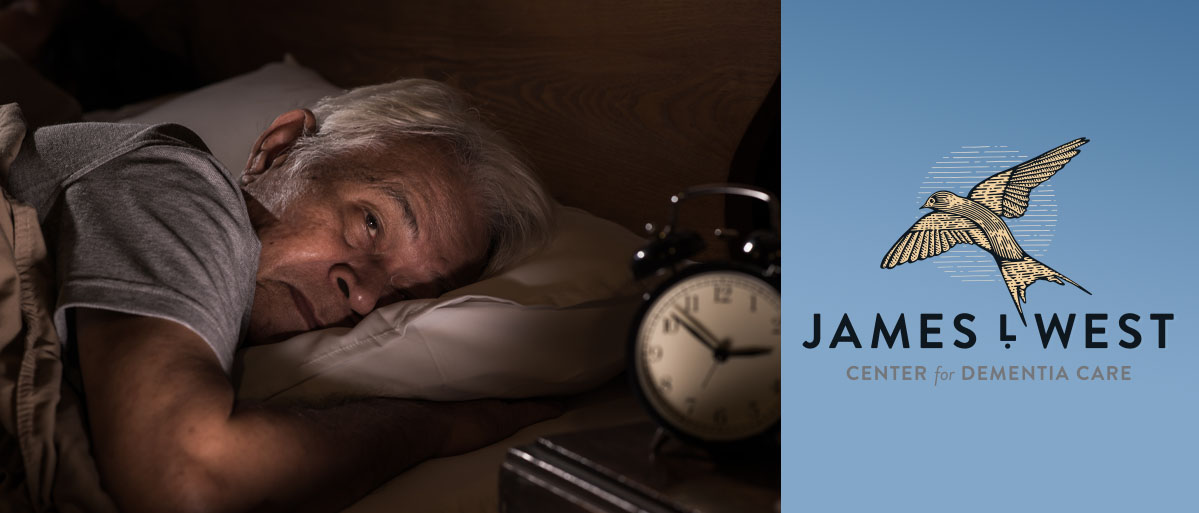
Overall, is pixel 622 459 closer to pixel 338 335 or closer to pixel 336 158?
pixel 338 335

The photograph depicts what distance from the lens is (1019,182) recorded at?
67 centimetres

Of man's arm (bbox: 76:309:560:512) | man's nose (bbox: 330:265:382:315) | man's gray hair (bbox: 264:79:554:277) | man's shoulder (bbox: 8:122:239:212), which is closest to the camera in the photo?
man's arm (bbox: 76:309:560:512)

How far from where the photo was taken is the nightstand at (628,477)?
25.7 inches

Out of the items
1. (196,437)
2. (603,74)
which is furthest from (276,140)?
(196,437)

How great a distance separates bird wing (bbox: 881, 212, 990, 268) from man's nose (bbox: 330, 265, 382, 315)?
71 centimetres

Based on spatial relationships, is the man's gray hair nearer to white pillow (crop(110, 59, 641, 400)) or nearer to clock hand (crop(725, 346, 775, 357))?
white pillow (crop(110, 59, 641, 400))

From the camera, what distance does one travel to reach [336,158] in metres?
1.23

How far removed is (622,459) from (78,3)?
2.23 metres

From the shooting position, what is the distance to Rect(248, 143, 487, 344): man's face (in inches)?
44.9

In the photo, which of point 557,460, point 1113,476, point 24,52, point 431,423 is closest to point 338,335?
point 431,423

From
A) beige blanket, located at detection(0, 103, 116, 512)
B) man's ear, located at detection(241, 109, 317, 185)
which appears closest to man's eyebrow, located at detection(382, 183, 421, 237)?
man's ear, located at detection(241, 109, 317, 185)

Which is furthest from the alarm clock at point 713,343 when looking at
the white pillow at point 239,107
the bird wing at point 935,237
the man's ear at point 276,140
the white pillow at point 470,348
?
the white pillow at point 239,107

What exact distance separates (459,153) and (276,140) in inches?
11.3

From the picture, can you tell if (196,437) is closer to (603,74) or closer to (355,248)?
(355,248)
